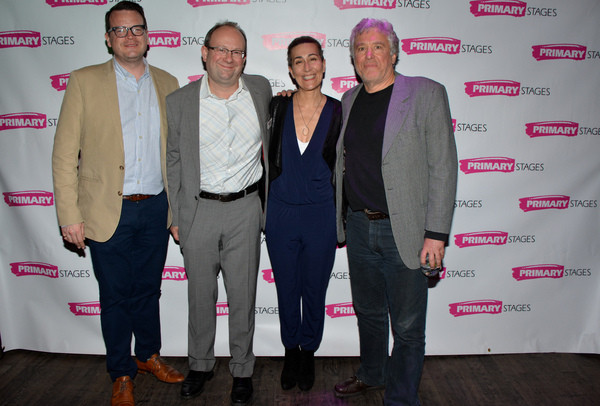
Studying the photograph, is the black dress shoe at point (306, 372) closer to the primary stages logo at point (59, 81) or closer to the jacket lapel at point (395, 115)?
the jacket lapel at point (395, 115)

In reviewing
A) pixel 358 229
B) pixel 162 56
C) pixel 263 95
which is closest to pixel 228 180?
pixel 263 95

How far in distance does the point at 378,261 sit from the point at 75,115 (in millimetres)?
1954

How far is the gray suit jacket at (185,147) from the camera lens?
2.17 metres

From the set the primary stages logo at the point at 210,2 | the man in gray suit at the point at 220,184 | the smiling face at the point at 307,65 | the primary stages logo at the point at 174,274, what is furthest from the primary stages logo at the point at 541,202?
the primary stages logo at the point at 174,274

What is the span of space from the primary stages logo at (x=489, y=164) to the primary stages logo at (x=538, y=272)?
80 centimetres

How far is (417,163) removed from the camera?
1930 millimetres

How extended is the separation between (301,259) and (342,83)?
53.4 inches

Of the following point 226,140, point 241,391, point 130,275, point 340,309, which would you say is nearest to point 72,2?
point 226,140

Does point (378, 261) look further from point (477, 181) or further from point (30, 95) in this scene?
point (30, 95)

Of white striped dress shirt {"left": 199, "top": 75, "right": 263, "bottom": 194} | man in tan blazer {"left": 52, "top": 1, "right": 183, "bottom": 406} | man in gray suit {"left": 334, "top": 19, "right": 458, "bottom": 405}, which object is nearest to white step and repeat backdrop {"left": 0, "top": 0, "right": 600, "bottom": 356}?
man in tan blazer {"left": 52, "top": 1, "right": 183, "bottom": 406}

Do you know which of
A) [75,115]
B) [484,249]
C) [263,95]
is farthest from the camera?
[484,249]

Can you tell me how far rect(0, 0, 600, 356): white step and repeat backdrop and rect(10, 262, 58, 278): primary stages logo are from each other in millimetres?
11

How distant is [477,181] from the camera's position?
281 cm

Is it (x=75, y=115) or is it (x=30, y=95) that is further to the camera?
(x=30, y=95)
